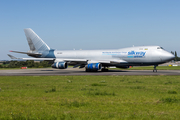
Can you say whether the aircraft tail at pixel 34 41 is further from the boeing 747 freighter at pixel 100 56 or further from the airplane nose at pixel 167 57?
the airplane nose at pixel 167 57

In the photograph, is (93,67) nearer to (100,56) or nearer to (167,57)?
(100,56)

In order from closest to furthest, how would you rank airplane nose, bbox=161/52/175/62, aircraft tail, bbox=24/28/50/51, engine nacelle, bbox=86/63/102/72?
airplane nose, bbox=161/52/175/62 < engine nacelle, bbox=86/63/102/72 < aircraft tail, bbox=24/28/50/51

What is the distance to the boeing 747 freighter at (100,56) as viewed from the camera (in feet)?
124

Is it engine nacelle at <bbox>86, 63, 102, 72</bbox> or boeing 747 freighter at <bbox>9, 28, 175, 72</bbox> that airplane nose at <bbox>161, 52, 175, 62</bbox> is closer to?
boeing 747 freighter at <bbox>9, 28, 175, 72</bbox>

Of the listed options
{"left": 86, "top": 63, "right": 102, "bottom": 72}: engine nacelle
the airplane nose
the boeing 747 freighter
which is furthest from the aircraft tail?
the airplane nose

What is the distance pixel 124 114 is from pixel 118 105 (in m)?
1.55

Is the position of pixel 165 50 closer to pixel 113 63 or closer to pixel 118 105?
pixel 113 63

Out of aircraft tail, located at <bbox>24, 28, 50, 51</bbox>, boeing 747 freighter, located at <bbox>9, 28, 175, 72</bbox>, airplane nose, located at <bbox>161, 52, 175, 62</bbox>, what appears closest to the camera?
airplane nose, located at <bbox>161, 52, 175, 62</bbox>

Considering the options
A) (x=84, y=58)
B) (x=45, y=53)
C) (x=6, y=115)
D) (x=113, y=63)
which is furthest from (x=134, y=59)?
(x=6, y=115)

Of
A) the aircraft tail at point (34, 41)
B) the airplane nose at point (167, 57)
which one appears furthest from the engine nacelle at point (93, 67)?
the aircraft tail at point (34, 41)

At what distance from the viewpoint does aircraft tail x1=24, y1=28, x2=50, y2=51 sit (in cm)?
5034

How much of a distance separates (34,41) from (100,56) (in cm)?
1786

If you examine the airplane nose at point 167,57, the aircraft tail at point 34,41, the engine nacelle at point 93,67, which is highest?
the aircraft tail at point 34,41

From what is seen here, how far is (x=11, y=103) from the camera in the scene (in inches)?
384
